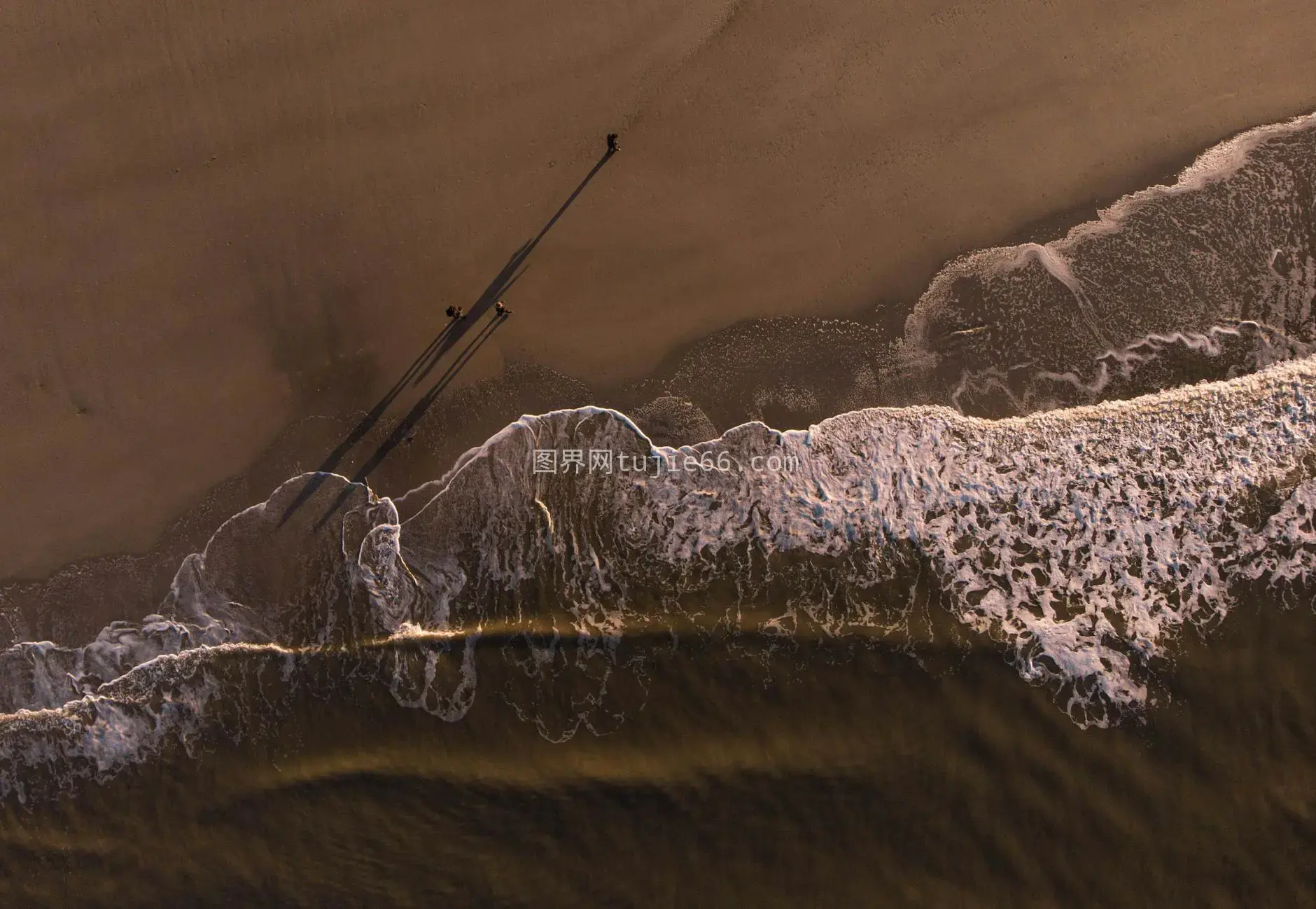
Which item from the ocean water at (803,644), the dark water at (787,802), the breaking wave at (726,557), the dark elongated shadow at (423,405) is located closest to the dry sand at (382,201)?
the dark elongated shadow at (423,405)

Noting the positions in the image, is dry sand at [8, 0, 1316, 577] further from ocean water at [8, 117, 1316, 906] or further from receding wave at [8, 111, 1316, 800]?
receding wave at [8, 111, 1316, 800]

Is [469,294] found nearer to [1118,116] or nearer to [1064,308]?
[1064,308]

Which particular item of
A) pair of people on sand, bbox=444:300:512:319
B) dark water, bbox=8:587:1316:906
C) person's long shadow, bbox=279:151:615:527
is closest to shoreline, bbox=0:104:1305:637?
person's long shadow, bbox=279:151:615:527

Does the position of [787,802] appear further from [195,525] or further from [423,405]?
[195,525]

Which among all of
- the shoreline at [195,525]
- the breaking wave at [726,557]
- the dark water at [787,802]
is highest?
the shoreline at [195,525]

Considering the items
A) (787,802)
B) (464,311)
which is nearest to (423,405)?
(464,311)

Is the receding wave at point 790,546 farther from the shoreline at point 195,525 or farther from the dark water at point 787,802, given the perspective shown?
the dark water at point 787,802
